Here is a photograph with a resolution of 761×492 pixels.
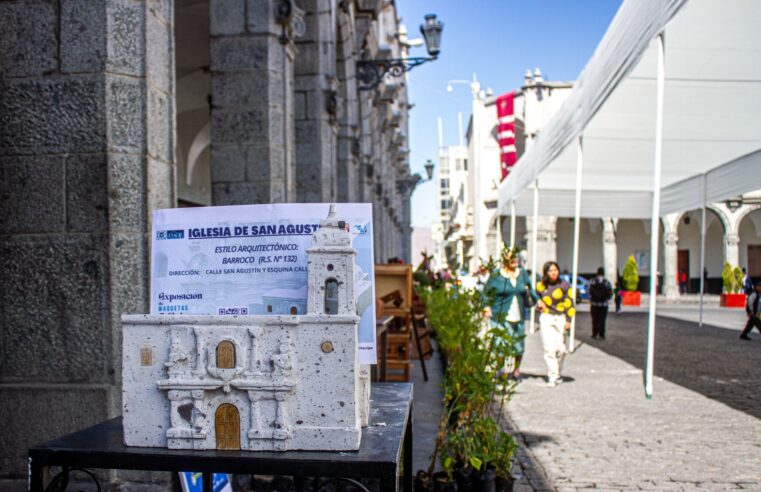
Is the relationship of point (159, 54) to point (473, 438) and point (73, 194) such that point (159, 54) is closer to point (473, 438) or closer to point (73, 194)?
point (73, 194)

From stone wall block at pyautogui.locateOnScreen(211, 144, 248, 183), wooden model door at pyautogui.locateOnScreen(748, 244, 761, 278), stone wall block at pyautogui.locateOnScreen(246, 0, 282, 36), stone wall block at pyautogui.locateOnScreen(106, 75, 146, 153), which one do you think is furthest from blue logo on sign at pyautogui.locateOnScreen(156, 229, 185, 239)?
wooden model door at pyautogui.locateOnScreen(748, 244, 761, 278)

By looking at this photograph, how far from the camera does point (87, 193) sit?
13.3ft

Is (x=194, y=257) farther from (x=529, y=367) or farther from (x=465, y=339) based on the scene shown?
(x=529, y=367)

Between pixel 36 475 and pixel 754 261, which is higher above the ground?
pixel 36 475

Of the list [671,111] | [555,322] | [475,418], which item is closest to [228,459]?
[475,418]

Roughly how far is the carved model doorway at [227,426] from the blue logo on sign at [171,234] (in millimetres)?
580

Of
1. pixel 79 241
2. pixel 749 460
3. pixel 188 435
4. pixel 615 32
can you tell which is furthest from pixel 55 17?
pixel 615 32

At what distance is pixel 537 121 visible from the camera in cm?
3956

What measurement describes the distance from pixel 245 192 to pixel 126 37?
3.08m

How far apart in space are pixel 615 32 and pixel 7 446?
7483 millimetres

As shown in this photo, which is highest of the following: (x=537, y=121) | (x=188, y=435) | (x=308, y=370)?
(x=537, y=121)

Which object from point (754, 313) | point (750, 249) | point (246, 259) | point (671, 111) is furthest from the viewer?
point (750, 249)

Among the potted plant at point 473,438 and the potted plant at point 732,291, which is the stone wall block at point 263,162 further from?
the potted plant at point 732,291

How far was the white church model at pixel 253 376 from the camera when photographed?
207 cm
